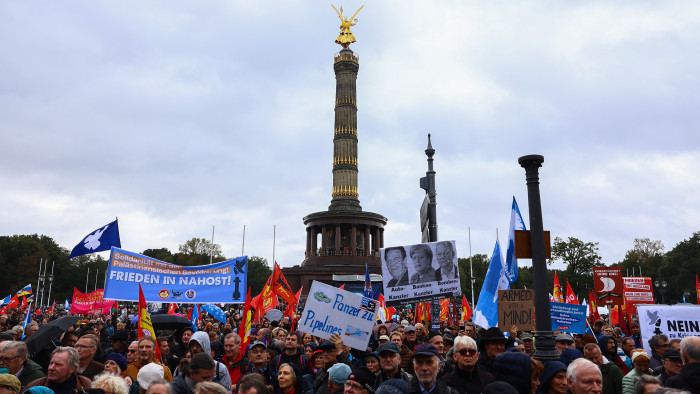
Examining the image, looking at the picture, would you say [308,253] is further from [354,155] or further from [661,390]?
[661,390]

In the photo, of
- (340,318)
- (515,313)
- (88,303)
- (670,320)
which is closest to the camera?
(340,318)

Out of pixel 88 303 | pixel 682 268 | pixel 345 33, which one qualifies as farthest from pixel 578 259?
pixel 88 303

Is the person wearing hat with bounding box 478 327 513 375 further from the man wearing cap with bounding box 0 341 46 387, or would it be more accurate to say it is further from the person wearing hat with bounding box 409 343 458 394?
the man wearing cap with bounding box 0 341 46 387

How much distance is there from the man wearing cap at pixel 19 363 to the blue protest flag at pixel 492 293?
6.24m

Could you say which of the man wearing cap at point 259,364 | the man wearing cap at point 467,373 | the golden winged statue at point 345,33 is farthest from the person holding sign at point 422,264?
the golden winged statue at point 345,33

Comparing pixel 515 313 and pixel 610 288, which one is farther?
pixel 610 288

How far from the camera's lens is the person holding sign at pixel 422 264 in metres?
9.86

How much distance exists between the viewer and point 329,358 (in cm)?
552

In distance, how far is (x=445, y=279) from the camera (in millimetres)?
Answer: 9805

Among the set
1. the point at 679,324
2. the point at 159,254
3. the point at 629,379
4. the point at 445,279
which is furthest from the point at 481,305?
the point at 159,254

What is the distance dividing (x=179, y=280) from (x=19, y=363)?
5.78m

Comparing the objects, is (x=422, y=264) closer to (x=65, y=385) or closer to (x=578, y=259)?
(x=65, y=385)

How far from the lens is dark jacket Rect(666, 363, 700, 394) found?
3648mm

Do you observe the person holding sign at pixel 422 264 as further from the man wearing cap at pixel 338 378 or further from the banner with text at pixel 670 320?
the man wearing cap at pixel 338 378
